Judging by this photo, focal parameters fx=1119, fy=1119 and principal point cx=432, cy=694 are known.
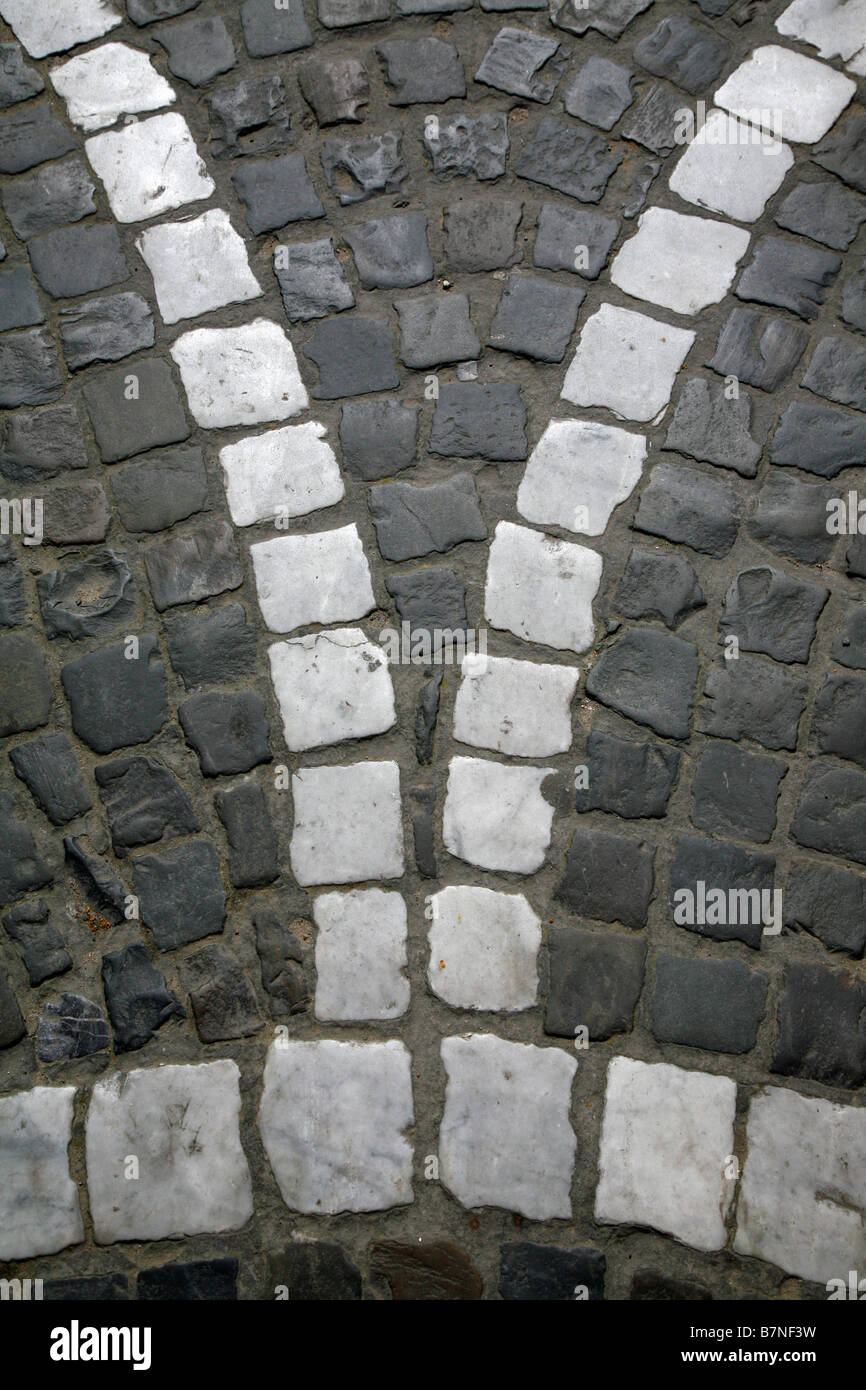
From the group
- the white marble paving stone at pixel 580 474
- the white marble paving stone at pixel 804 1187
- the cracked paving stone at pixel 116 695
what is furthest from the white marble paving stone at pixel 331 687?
the white marble paving stone at pixel 804 1187

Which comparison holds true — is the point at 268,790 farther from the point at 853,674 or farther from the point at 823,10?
the point at 823,10

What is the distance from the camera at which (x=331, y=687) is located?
291 cm

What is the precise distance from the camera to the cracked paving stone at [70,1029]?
9.04ft

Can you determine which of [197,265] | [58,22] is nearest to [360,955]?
[197,265]

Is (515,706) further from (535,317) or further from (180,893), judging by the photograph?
(535,317)

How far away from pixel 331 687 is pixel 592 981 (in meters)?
0.99

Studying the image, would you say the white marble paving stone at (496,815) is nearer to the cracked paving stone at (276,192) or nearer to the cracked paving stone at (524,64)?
the cracked paving stone at (276,192)

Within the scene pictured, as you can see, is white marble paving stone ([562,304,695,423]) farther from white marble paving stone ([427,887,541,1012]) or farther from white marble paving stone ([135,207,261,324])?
white marble paving stone ([427,887,541,1012])

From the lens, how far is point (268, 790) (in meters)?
2.87

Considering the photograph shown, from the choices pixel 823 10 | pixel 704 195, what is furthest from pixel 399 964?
pixel 823 10

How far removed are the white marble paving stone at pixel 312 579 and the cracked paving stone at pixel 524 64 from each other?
1.43 meters

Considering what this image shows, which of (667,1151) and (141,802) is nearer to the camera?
(667,1151)

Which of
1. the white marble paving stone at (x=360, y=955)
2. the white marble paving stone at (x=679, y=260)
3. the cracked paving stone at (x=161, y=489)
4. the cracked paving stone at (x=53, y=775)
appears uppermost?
the white marble paving stone at (x=679, y=260)
